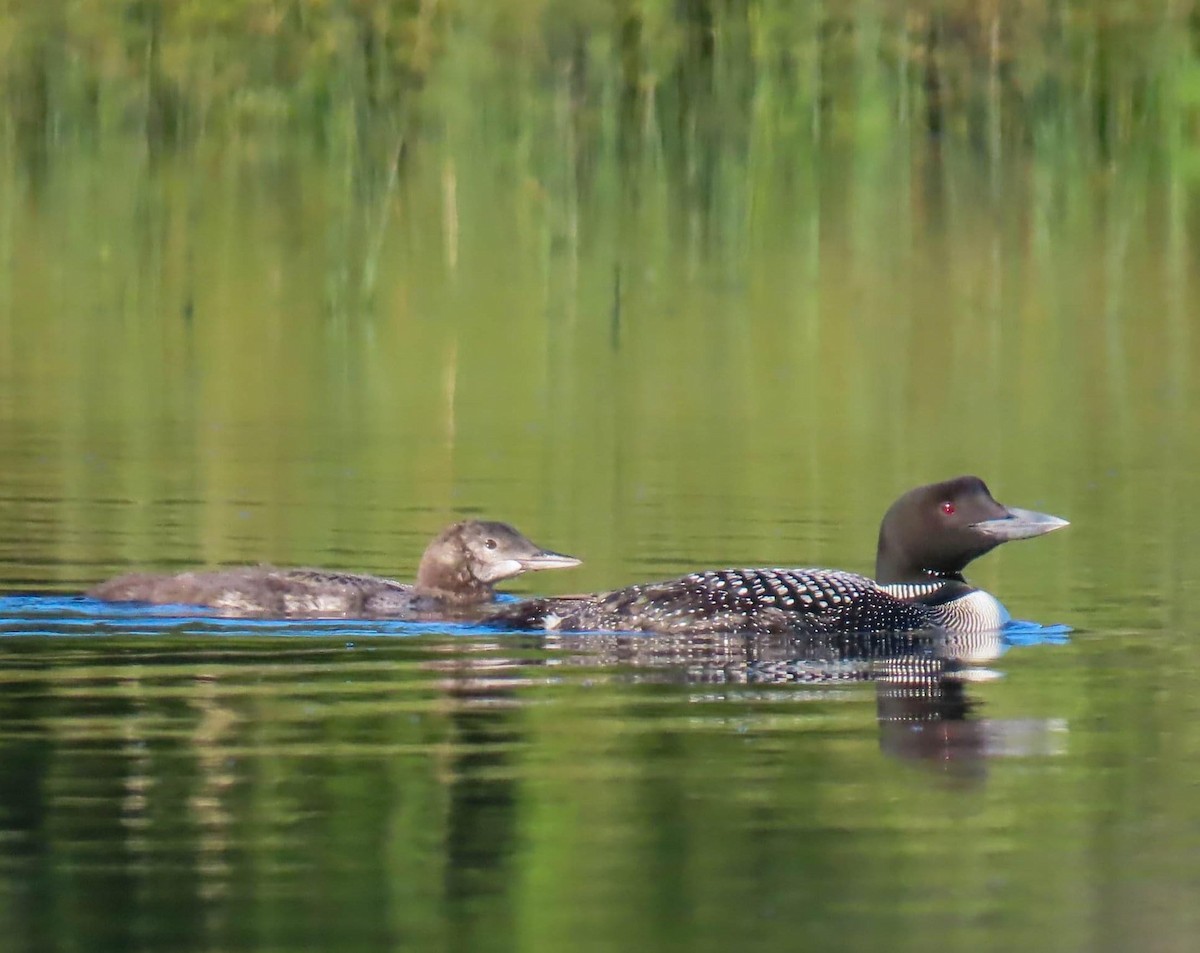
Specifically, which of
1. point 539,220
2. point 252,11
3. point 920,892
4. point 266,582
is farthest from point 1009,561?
point 539,220

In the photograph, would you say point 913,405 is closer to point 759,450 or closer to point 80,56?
point 759,450

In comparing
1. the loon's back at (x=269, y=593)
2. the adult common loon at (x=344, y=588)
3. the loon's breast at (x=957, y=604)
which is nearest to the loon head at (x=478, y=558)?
the adult common loon at (x=344, y=588)

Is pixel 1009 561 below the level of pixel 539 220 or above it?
below

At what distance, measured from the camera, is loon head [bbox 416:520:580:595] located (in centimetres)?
1020

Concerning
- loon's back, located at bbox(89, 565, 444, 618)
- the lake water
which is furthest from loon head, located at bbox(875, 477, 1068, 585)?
loon's back, located at bbox(89, 565, 444, 618)

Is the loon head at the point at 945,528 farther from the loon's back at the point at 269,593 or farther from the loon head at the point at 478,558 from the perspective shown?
the loon's back at the point at 269,593

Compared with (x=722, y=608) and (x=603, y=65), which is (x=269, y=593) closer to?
(x=722, y=608)

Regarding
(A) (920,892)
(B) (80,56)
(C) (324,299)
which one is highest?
(B) (80,56)

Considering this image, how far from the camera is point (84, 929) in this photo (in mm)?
5090

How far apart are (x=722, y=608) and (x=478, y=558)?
137 cm

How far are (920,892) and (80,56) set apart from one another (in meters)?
13.5

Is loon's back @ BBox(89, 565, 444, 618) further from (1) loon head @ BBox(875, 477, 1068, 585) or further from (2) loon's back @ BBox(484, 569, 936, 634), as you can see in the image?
(1) loon head @ BBox(875, 477, 1068, 585)

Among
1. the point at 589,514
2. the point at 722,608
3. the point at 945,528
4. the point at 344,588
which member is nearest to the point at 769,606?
the point at 722,608

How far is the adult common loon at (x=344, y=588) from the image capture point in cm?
948
